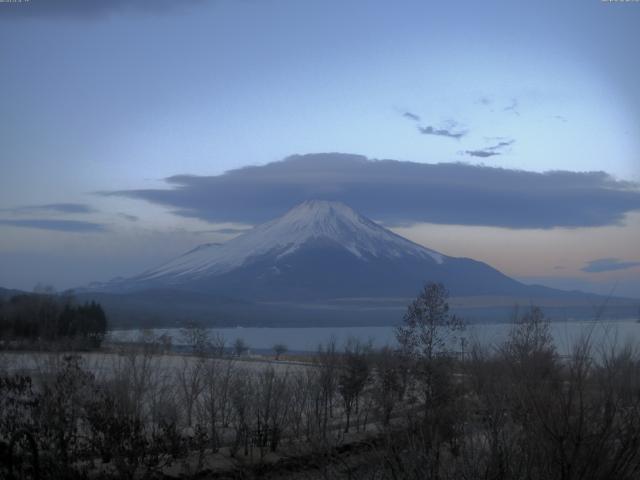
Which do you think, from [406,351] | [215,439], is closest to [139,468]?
[215,439]

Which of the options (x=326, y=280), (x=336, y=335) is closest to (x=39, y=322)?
(x=336, y=335)

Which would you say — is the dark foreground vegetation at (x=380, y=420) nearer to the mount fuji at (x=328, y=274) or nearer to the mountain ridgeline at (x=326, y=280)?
the mountain ridgeline at (x=326, y=280)

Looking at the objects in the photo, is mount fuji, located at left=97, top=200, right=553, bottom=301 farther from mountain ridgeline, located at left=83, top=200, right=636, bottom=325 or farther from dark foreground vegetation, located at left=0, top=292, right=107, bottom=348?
dark foreground vegetation, located at left=0, top=292, right=107, bottom=348

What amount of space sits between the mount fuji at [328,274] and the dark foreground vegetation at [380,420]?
140 meters

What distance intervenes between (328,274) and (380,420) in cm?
16537

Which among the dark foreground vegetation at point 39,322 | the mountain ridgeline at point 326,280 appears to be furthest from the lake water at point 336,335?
the mountain ridgeline at point 326,280

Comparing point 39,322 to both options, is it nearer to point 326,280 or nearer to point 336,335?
point 336,335

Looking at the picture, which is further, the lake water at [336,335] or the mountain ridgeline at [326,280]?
the mountain ridgeline at [326,280]

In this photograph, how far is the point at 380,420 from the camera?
1744 cm

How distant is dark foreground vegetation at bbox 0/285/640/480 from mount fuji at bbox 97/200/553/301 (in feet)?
458

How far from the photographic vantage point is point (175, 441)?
14.8 metres

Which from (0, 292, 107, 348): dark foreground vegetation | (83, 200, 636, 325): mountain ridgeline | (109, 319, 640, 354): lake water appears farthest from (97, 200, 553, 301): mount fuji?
(0, 292, 107, 348): dark foreground vegetation

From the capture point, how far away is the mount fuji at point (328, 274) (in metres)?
170

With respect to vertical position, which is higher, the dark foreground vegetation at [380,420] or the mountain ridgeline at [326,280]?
the mountain ridgeline at [326,280]
